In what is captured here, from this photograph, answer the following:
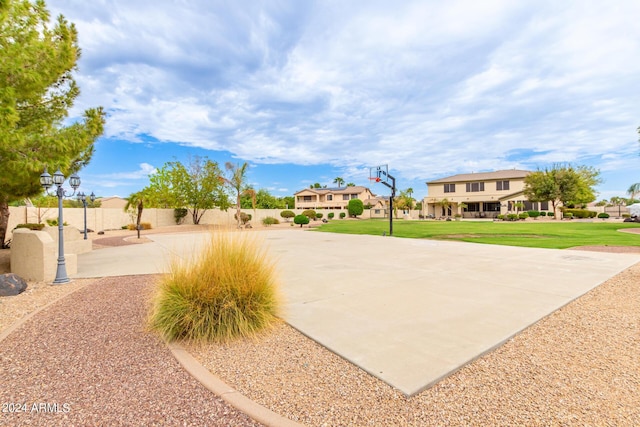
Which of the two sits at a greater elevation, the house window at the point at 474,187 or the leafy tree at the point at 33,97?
the house window at the point at 474,187

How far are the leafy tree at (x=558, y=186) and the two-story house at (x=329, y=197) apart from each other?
3191 centimetres

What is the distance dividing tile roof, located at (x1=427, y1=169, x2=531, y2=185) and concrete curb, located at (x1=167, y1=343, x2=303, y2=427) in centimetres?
5004

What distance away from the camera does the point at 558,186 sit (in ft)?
119

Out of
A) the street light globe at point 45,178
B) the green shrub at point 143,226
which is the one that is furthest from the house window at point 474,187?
the street light globe at point 45,178

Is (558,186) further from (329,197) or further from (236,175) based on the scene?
(329,197)

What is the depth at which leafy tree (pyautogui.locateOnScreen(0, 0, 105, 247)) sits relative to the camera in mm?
5727

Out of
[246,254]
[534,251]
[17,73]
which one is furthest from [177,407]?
[534,251]

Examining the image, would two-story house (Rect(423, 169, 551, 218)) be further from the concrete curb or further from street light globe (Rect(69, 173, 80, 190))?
the concrete curb

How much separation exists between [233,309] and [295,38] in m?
13.6

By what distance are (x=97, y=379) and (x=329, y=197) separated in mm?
64503

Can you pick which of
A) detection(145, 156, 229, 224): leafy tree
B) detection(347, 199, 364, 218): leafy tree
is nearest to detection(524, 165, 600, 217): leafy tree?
detection(347, 199, 364, 218): leafy tree

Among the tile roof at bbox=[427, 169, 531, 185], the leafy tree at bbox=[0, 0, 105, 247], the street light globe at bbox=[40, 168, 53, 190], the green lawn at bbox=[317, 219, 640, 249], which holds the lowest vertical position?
the green lawn at bbox=[317, 219, 640, 249]

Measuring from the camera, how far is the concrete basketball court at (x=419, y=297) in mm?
3269

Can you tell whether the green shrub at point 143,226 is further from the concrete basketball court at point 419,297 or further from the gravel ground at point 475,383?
the gravel ground at point 475,383
